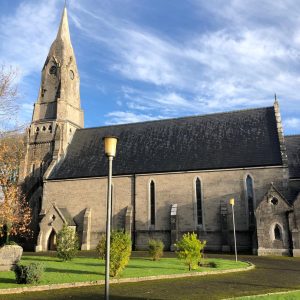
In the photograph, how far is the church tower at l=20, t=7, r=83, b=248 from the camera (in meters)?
42.6

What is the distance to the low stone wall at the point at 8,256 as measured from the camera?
731 inches

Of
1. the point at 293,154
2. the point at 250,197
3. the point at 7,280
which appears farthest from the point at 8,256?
the point at 293,154

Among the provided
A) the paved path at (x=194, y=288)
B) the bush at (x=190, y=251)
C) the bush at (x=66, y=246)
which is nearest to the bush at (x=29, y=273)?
the paved path at (x=194, y=288)

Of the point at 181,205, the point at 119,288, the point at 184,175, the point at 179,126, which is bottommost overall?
the point at 119,288

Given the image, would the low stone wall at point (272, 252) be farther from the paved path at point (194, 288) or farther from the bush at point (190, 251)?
the bush at point (190, 251)

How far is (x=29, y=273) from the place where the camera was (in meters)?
14.3

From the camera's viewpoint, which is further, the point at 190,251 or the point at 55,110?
the point at 55,110

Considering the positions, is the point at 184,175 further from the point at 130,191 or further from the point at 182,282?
the point at 182,282

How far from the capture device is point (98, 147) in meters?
42.2

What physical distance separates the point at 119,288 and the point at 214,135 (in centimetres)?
2644

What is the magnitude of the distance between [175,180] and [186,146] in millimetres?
4415

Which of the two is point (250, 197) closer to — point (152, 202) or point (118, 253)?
point (152, 202)

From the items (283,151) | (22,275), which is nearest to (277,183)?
(283,151)

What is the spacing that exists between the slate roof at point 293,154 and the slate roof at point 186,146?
273 centimetres
